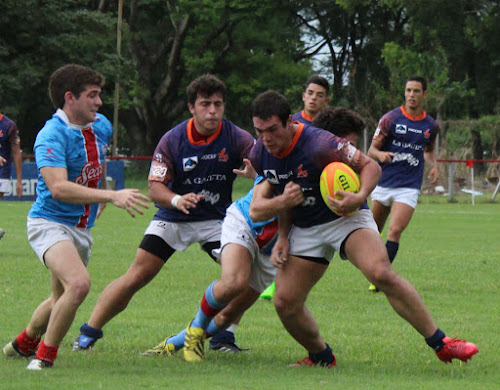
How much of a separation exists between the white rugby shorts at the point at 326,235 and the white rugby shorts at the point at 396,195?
195 inches

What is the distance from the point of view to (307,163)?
6492 millimetres

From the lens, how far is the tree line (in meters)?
41.4

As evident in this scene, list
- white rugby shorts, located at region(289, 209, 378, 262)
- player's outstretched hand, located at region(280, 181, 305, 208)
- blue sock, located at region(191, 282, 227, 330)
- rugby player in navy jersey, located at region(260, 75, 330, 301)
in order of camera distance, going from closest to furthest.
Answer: player's outstretched hand, located at region(280, 181, 305, 208)
white rugby shorts, located at region(289, 209, 378, 262)
blue sock, located at region(191, 282, 227, 330)
rugby player in navy jersey, located at region(260, 75, 330, 301)

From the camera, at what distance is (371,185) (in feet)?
20.9

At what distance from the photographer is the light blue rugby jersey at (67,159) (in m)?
6.41

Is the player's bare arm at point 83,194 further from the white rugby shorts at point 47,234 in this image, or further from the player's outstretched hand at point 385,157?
the player's outstretched hand at point 385,157

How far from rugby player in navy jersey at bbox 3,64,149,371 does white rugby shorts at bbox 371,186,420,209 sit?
536 centimetres

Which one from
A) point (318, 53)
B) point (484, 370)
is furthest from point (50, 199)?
point (318, 53)

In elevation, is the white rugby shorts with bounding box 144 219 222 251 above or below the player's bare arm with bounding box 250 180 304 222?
below

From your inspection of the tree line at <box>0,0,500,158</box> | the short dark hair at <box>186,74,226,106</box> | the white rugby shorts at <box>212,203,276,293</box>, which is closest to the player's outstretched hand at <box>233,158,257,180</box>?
the white rugby shorts at <box>212,203,276,293</box>

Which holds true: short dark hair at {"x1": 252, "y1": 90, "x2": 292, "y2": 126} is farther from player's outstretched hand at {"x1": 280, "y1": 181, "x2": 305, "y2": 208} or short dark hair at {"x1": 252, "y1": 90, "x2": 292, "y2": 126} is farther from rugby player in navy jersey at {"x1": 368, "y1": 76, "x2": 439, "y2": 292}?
rugby player in navy jersey at {"x1": 368, "y1": 76, "x2": 439, "y2": 292}

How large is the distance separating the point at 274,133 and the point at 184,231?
135 centimetres

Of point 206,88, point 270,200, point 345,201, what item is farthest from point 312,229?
point 206,88

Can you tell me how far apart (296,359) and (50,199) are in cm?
204
